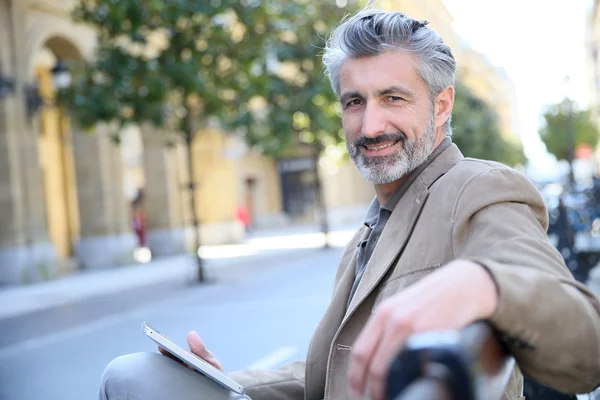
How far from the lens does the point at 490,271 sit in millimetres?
1089

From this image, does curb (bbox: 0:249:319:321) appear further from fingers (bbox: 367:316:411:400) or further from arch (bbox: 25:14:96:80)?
fingers (bbox: 367:316:411:400)

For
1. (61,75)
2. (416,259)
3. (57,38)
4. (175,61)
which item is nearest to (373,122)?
(416,259)

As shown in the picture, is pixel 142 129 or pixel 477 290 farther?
pixel 142 129

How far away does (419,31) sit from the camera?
1.91 m

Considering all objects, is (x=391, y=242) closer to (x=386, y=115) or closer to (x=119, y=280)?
(x=386, y=115)

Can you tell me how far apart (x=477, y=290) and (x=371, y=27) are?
0.99m

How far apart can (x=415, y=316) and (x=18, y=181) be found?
1906cm

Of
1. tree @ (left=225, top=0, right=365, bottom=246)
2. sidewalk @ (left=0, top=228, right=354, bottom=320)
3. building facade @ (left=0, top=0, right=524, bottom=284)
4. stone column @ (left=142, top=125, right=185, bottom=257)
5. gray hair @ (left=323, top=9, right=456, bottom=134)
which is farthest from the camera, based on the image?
stone column @ (left=142, top=125, right=185, bottom=257)

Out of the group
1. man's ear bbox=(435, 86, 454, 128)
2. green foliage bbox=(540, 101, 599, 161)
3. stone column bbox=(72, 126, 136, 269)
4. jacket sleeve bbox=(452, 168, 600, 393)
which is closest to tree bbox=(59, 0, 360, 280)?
stone column bbox=(72, 126, 136, 269)

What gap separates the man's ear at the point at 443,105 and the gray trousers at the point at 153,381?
87cm

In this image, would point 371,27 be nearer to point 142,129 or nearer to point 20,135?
point 20,135

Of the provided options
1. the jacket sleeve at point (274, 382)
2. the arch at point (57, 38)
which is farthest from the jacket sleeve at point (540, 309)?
the arch at point (57, 38)

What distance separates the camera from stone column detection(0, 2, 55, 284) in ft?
59.9

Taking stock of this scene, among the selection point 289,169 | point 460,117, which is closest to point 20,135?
point 460,117
